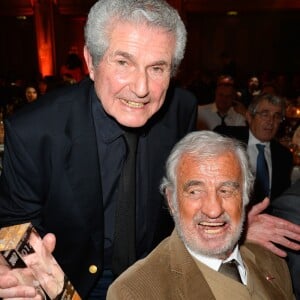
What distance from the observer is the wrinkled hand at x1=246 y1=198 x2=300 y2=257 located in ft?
6.18

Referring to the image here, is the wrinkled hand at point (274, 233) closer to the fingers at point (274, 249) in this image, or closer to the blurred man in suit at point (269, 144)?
the fingers at point (274, 249)

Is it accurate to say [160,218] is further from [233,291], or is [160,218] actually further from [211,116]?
[211,116]

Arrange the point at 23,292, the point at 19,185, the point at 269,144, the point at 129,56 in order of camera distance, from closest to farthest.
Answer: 1. the point at 23,292
2. the point at 129,56
3. the point at 19,185
4. the point at 269,144

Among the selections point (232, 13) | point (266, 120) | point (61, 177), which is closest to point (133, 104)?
point (61, 177)

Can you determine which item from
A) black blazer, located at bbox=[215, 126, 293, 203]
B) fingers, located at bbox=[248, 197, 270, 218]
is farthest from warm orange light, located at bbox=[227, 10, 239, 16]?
fingers, located at bbox=[248, 197, 270, 218]

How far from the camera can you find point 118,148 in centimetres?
182

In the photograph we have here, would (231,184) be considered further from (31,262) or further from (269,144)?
(269,144)

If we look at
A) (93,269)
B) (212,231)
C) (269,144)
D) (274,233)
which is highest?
(212,231)

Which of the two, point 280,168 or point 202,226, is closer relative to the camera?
point 202,226

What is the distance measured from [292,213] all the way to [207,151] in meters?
0.68

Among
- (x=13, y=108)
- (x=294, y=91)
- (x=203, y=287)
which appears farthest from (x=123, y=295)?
(x=294, y=91)

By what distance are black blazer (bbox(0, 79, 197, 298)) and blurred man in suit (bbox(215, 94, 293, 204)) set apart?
2168 mm

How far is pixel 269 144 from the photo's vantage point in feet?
12.6

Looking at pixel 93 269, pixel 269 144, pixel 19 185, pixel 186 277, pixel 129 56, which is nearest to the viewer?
pixel 129 56
